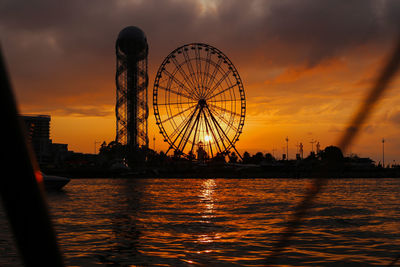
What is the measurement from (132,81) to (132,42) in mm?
9952

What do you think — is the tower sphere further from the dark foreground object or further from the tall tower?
the dark foreground object

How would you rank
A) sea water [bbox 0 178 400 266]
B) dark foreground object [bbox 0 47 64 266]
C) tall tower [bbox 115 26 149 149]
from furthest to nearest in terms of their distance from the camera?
tall tower [bbox 115 26 149 149]
sea water [bbox 0 178 400 266]
dark foreground object [bbox 0 47 64 266]

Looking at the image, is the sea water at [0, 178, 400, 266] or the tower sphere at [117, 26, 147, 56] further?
the tower sphere at [117, 26, 147, 56]

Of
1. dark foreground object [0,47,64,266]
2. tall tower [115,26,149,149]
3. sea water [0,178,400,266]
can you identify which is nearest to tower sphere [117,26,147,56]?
tall tower [115,26,149,149]

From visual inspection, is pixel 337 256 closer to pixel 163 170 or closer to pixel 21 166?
pixel 21 166

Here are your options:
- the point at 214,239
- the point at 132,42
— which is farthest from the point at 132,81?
the point at 214,239

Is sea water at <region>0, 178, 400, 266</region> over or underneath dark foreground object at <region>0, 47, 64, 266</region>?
underneath

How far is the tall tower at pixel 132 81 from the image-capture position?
117062 millimetres

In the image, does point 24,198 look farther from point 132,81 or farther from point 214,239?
point 132,81

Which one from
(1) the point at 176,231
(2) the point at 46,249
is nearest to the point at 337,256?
(1) the point at 176,231

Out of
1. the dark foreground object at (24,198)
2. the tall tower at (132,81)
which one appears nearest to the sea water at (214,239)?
the dark foreground object at (24,198)

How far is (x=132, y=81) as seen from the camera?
4599 inches

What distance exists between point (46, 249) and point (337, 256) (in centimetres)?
1542

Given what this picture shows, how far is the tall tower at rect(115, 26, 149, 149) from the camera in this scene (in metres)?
117
